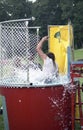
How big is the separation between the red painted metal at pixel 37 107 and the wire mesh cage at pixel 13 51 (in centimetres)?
27

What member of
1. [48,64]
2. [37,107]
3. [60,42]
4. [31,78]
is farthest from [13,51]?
[60,42]

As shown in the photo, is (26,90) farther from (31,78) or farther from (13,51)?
(13,51)

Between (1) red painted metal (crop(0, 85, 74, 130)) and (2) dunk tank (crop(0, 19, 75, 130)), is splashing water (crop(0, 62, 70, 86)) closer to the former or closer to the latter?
(2) dunk tank (crop(0, 19, 75, 130))

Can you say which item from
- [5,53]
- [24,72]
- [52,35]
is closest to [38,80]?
[24,72]

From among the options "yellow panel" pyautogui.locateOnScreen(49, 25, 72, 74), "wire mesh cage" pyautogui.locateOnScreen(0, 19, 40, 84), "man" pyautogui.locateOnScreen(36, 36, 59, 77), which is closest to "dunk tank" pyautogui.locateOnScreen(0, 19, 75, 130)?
"wire mesh cage" pyautogui.locateOnScreen(0, 19, 40, 84)

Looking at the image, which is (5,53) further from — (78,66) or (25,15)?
(25,15)

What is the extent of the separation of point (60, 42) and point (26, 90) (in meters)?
1.78

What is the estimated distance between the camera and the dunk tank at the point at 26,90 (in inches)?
273

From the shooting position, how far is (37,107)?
22.8 feet

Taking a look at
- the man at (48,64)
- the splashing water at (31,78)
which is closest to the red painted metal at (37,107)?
the splashing water at (31,78)

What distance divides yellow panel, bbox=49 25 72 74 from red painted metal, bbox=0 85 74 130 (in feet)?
3.25

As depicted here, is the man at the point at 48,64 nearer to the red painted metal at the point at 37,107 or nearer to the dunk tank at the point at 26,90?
the dunk tank at the point at 26,90

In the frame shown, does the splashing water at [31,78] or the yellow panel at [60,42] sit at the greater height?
the yellow panel at [60,42]

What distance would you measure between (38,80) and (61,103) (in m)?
0.54
